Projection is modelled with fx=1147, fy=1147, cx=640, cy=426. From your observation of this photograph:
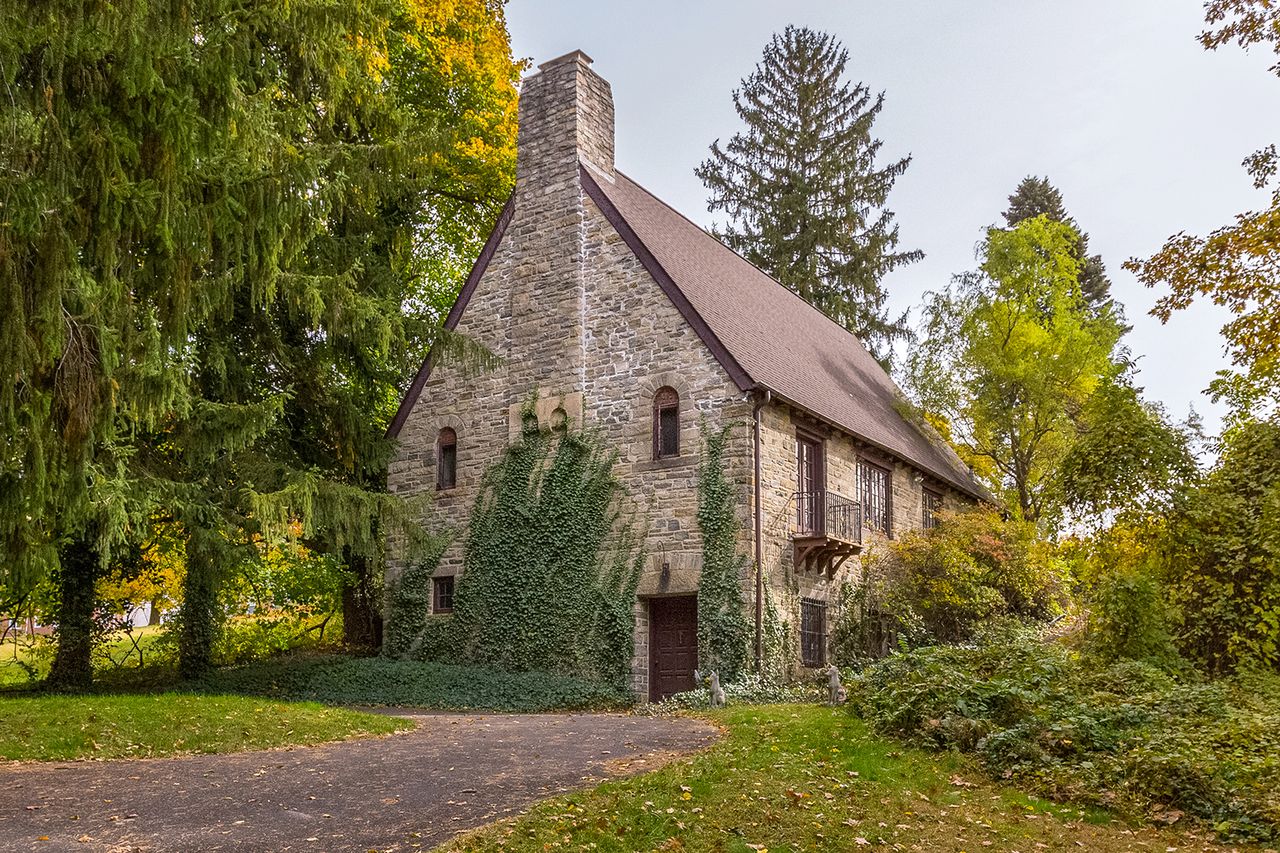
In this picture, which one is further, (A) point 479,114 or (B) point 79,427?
(A) point 479,114

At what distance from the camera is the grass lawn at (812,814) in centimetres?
736

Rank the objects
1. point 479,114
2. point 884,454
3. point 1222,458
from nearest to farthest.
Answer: point 1222,458 < point 884,454 < point 479,114

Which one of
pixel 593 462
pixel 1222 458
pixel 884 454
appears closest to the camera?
pixel 1222 458

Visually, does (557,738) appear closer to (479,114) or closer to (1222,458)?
(1222,458)

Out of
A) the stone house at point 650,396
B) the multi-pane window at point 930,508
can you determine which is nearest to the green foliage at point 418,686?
the stone house at point 650,396

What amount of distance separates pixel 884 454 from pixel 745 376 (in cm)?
540

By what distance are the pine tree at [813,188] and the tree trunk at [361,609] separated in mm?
A: 18795

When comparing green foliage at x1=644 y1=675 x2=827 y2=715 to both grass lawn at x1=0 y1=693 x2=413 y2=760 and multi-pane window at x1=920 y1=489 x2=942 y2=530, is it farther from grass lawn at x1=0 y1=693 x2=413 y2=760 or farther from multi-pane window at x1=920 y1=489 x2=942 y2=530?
multi-pane window at x1=920 y1=489 x2=942 y2=530

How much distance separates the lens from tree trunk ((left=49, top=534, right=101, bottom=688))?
18.8m

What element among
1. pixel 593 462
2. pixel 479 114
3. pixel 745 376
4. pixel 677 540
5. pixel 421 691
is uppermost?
pixel 479 114

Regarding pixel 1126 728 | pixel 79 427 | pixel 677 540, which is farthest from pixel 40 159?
pixel 677 540

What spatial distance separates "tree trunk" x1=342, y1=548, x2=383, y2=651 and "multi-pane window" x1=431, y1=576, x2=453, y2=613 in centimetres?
196

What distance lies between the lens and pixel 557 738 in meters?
12.1

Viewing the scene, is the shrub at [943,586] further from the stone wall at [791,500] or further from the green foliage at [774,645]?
the green foliage at [774,645]
